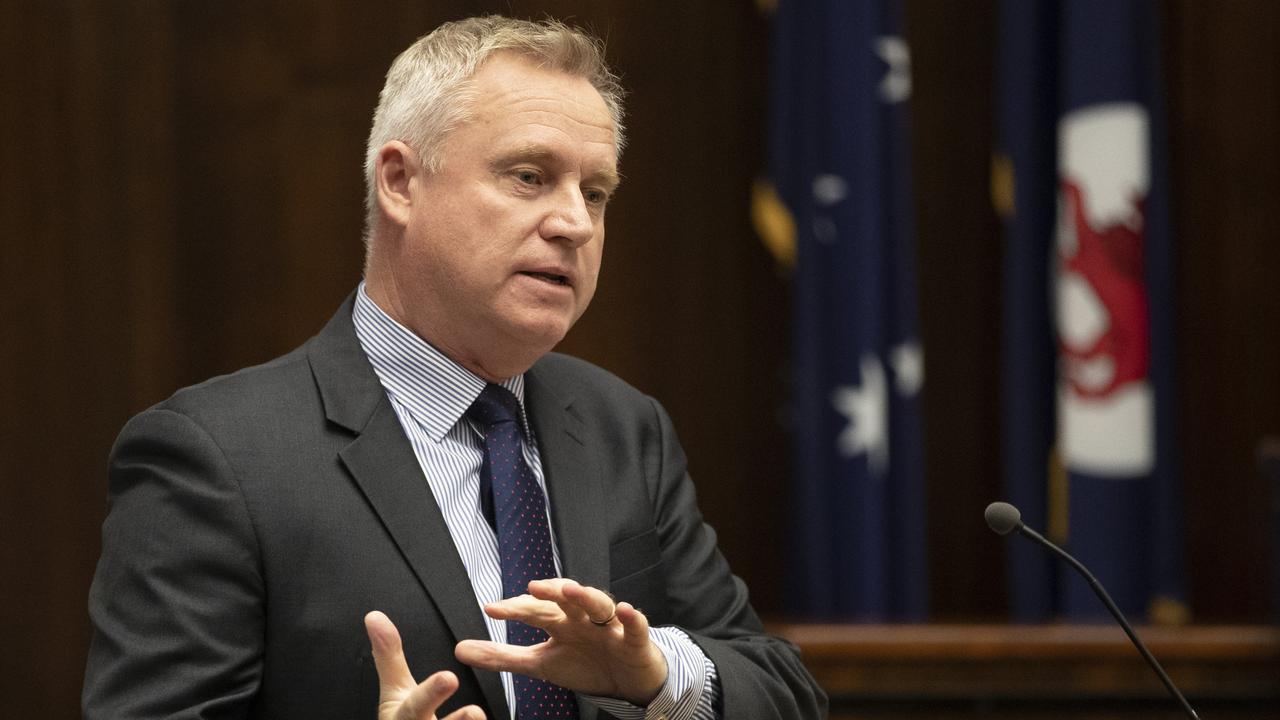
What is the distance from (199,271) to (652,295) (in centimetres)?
107

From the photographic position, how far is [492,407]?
6.02 ft

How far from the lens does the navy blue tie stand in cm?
170

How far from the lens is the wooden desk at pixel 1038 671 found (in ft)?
10.2

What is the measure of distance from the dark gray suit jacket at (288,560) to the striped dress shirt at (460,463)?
32 millimetres

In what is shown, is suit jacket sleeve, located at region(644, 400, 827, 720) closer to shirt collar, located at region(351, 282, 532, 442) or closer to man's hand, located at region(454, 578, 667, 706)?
man's hand, located at region(454, 578, 667, 706)

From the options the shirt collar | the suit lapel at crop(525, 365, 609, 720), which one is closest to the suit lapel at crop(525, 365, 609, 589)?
the suit lapel at crop(525, 365, 609, 720)

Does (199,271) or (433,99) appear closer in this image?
(433,99)

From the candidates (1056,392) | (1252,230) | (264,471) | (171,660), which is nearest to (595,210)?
(264,471)

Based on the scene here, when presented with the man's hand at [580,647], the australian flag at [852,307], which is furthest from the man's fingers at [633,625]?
the australian flag at [852,307]

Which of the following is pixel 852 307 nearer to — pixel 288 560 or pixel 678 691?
pixel 678 691

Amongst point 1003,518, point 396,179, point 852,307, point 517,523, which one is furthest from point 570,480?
point 852,307

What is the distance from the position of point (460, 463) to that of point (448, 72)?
494 millimetres

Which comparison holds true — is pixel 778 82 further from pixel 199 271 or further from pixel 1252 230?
pixel 199 271

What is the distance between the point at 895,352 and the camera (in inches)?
128
